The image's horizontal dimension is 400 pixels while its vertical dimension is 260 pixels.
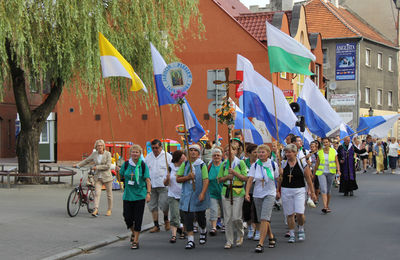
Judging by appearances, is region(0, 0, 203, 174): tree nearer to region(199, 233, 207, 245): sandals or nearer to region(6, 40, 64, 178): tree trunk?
region(6, 40, 64, 178): tree trunk

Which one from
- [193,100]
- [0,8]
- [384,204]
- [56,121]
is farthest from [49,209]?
[56,121]

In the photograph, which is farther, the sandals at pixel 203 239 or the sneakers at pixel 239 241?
the sandals at pixel 203 239

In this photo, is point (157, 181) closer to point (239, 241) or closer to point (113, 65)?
point (239, 241)

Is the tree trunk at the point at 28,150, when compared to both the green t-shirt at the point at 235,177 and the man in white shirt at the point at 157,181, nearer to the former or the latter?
the man in white shirt at the point at 157,181

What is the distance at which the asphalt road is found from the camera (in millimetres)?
8156

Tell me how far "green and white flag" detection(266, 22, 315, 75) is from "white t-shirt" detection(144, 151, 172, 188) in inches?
106

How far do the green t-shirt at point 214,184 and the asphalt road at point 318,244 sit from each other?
29.9 inches

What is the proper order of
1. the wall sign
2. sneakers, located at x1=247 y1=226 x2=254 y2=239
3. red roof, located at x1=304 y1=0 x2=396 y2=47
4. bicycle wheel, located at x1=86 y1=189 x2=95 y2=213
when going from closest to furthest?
1. sneakers, located at x1=247 y1=226 x2=254 y2=239
2. the wall sign
3. bicycle wheel, located at x1=86 y1=189 x2=95 y2=213
4. red roof, located at x1=304 y1=0 x2=396 y2=47

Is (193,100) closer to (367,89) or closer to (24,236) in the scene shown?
(24,236)

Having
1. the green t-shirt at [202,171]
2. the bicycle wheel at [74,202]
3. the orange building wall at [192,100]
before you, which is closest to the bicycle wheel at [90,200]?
the bicycle wheel at [74,202]

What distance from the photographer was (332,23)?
1994 inches

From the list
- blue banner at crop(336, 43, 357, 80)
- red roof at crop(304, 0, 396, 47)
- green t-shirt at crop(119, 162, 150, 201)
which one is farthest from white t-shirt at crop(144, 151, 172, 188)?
red roof at crop(304, 0, 396, 47)

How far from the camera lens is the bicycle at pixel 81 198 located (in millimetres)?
11805

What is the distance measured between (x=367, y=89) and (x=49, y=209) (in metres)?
42.9
